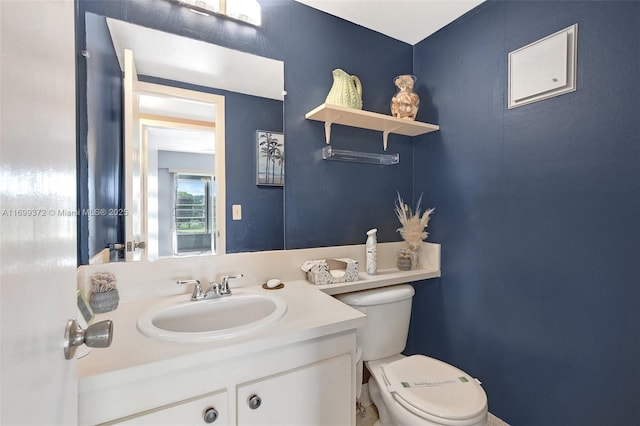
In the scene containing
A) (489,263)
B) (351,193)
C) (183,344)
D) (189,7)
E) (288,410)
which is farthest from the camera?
(351,193)

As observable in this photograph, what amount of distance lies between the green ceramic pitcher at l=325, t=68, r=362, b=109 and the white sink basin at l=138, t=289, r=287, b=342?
1.01 meters

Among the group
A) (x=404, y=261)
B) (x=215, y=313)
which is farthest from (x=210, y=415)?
(x=404, y=261)

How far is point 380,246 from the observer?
1.75 metres

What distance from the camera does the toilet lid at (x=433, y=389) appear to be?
1.05m

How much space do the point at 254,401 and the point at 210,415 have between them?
120 mm

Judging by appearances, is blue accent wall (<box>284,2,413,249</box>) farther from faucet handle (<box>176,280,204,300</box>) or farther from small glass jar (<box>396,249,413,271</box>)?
faucet handle (<box>176,280,204,300</box>)

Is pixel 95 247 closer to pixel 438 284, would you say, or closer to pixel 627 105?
pixel 438 284

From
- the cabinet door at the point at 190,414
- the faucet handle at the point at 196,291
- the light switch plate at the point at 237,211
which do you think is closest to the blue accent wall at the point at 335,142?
the light switch plate at the point at 237,211

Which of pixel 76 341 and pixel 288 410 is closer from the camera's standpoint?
pixel 76 341

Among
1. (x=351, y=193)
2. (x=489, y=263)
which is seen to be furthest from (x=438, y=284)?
(x=351, y=193)

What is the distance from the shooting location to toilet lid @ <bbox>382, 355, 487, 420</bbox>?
Result: 1046 millimetres

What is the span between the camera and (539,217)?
1.27 metres

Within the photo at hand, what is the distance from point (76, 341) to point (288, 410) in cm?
64

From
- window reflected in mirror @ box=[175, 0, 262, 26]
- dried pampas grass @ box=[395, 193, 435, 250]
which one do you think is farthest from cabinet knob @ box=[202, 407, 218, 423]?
window reflected in mirror @ box=[175, 0, 262, 26]
